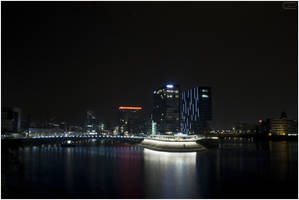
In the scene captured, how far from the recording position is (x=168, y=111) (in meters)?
194

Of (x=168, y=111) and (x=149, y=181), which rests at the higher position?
(x=168, y=111)

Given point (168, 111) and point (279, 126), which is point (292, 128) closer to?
point (279, 126)

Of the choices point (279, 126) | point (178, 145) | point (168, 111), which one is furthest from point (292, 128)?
point (178, 145)

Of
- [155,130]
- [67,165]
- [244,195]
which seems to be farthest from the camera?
[155,130]

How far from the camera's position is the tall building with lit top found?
194m

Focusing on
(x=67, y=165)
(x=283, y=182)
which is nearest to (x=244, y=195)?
(x=283, y=182)

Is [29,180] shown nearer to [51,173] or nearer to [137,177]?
[51,173]

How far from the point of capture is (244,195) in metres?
27.6

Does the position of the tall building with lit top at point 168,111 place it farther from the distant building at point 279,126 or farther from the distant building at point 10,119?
the distant building at point 10,119

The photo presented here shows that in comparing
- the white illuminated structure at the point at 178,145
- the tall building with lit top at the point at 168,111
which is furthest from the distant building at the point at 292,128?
the white illuminated structure at the point at 178,145

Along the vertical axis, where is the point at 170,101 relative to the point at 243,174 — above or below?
above

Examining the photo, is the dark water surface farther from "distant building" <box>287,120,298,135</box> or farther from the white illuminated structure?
"distant building" <box>287,120,298,135</box>

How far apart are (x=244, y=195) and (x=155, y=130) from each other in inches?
6486

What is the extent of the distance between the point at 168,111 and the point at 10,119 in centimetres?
10709
